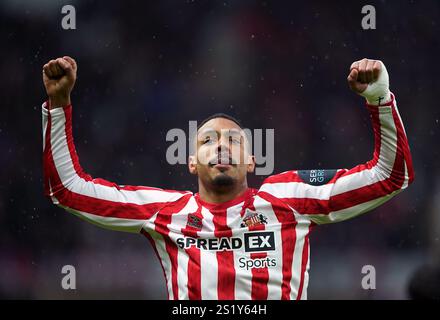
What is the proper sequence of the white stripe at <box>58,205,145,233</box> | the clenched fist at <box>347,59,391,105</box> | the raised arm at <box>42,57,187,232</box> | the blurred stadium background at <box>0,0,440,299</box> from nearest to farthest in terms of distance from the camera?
1. the clenched fist at <box>347,59,391,105</box>
2. the raised arm at <box>42,57,187,232</box>
3. the white stripe at <box>58,205,145,233</box>
4. the blurred stadium background at <box>0,0,440,299</box>

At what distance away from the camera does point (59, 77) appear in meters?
2.81

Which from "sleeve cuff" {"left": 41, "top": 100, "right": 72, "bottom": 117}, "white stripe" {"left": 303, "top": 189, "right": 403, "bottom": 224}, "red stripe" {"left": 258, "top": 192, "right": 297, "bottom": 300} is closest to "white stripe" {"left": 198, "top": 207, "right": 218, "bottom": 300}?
"red stripe" {"left": 258, "top": 192, "right": 297, "bottom": 300}

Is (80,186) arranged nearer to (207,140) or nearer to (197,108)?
(207,140)

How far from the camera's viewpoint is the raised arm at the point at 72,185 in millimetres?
2820

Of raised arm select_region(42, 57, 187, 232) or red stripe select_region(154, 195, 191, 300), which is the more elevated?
raised arm select_region(42, 57, 187, 232)

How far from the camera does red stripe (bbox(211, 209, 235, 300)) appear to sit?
9.45ft

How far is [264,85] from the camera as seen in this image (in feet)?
19.0

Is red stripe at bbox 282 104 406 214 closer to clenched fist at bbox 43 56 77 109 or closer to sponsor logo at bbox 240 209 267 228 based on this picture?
sponsor logo at bbox 240 209 267 228

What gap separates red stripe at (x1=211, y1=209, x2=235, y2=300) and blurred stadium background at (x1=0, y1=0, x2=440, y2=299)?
8.05 ft

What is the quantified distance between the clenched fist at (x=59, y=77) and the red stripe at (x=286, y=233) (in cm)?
79

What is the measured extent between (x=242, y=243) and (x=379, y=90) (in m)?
0.71

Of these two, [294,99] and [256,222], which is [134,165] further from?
[256,222]

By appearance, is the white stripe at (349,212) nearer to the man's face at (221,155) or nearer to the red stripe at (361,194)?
the red stripe at (361,194)

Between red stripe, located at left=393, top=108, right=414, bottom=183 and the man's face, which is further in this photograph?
the man's face
